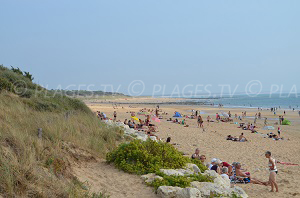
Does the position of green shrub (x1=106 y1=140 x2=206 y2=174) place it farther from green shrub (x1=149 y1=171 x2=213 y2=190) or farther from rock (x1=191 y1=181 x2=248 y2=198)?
rock (x1=191 y1=181 x2=248 y2=198)

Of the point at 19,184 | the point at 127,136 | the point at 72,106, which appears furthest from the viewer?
the point at 72,106

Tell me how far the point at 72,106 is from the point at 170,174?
29.3 ft

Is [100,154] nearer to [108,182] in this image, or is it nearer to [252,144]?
[108,182]

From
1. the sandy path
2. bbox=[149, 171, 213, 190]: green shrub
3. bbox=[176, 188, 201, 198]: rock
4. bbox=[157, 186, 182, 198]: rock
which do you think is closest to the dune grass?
the sandy path

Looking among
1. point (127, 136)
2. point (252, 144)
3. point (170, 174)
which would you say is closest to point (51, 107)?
point (127, 136)

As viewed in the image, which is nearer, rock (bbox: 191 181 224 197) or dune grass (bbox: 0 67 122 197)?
dune grass (bbox: 0 67 122 197)

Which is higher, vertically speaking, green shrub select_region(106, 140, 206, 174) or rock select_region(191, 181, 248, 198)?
green shrub select_region(106, 140, 206, 174)

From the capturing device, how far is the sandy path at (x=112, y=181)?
5.23 m

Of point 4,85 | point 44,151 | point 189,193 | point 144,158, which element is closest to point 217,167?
point 144,158

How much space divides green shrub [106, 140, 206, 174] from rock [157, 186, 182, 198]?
1080 mm

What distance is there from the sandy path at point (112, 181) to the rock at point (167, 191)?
18 centimetres

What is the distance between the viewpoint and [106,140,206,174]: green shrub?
6.43 meters

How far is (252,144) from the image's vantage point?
49.7 ft

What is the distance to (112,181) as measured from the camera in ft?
19.1
